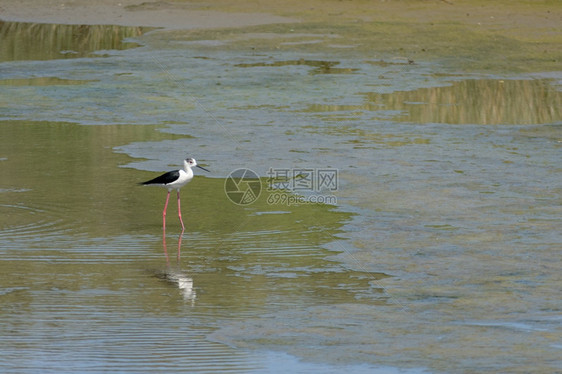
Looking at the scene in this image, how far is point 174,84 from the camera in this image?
14.7 metres

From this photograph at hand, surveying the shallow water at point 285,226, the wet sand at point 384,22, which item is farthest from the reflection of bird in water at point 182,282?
the wet sand at point 384,22

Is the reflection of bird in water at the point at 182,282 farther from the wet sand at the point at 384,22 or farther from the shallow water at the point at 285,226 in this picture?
the wet sand at the point at 384,22

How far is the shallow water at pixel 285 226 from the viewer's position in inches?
222

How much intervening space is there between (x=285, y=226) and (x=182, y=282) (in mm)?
1610

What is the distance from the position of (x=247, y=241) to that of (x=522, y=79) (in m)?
8.31

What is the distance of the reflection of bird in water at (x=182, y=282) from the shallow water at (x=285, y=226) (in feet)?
0.07

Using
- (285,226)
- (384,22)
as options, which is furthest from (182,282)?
(384,22)

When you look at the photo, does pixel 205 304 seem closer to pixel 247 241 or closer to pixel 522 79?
pixel 247 241

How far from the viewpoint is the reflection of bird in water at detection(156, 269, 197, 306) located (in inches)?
254

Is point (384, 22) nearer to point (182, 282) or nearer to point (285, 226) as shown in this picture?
point (285, 226)

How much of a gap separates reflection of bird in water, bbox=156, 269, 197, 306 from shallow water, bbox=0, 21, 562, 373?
0.8 inches

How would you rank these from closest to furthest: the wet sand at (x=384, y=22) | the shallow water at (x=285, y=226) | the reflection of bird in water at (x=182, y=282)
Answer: the shallow water at (x=285, y=226)
the reflection of bird in water at (x=182, y=282)
the wet sand at (x=384, y=22)

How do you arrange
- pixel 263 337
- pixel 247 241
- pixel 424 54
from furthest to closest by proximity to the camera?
pixel 424 54
pixel 247 241
pixel 263 337

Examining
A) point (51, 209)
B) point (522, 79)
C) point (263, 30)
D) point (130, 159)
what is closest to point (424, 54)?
point (522, 79)
